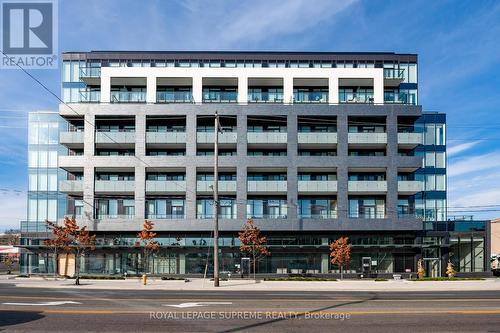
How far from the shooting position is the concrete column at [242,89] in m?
47.2

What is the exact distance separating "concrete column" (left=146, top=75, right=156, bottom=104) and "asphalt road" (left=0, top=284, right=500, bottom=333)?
30.0 m

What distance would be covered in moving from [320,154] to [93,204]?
24176 mm

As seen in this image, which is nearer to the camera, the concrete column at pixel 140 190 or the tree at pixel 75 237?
the tree at pixel 75 237

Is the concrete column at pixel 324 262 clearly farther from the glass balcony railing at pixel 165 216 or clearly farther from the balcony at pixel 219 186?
the glass balcony railing at pixel 165 216

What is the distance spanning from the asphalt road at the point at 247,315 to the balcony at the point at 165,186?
24.9 meters

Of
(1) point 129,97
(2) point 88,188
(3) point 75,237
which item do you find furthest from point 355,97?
(3) point 75,237

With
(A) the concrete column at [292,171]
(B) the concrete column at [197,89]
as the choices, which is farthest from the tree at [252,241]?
(B) the concrete column at [197,89]

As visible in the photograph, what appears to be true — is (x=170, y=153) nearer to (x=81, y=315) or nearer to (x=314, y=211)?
(x=314, y=211)

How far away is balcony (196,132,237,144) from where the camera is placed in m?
45.4

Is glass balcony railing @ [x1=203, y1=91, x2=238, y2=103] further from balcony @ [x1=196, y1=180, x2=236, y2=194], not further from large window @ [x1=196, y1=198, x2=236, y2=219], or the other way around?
large window @ [x1=196, y1=198, x2=236, y2=219]

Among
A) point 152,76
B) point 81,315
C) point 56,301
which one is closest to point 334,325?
point 81,315

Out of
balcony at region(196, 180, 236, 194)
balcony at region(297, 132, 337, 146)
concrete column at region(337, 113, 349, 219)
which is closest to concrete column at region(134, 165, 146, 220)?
balcony at region(196, 180, 236, 194)

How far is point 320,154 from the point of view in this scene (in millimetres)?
47500

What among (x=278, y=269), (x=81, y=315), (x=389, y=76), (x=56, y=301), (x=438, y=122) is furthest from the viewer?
(x=438, y=122)
